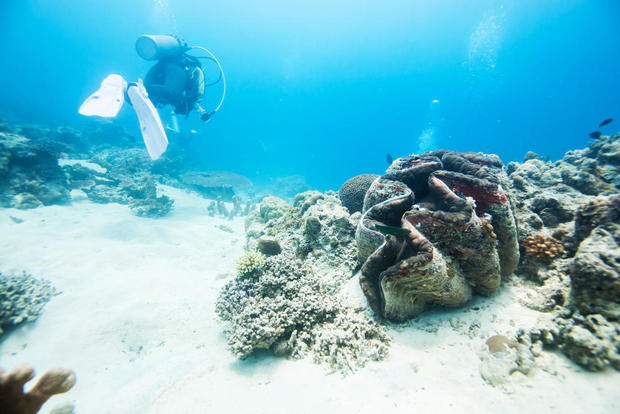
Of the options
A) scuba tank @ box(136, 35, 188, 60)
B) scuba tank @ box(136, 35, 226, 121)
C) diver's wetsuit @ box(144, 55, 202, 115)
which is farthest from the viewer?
diver's wetsuit @ box(144, 55, 202, 115)

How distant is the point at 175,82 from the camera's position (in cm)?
914

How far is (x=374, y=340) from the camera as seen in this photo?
2482mm

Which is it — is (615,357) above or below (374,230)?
below

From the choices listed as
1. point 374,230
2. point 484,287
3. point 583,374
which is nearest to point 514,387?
point 583,374

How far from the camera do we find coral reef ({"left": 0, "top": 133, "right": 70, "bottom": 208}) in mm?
8141

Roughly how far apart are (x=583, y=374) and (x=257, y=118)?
336 ft

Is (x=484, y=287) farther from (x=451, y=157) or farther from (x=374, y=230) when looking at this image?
(x=451, y=157)

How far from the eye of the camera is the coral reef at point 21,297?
360 centimetres

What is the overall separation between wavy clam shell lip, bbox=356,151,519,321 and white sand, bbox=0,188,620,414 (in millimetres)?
324

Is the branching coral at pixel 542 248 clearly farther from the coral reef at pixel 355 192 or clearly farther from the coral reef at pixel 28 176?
the coral reef at pixel 28 176

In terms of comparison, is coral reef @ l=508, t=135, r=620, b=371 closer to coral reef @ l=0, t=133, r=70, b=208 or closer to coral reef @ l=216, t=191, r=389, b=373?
coral reef @ l=216, t=191, r=389, b=373

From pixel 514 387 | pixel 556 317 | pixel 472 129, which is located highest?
pixel 472 129

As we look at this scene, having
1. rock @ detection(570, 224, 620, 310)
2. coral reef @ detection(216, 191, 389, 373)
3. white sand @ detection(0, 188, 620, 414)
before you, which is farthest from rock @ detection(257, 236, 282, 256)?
rock @ detection(570, 224, 620, 310)

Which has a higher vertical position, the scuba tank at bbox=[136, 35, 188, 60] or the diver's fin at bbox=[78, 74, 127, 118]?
the scuba tank at bbox=[136, 35, 188, 60]
